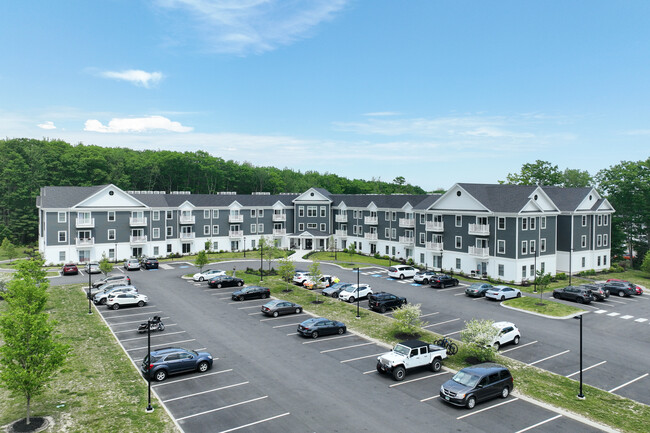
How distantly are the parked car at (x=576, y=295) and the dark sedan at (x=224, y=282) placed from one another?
114 feet

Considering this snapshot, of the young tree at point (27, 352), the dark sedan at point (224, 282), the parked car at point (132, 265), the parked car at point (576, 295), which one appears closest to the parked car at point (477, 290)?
the parked car at point (576, 295)

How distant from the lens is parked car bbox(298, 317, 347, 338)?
32875 millimetres

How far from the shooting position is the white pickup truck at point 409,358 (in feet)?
84.3

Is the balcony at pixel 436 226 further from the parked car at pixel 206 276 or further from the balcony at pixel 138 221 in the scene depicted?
the balcony at pixel 138 221

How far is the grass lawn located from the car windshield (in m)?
13.9

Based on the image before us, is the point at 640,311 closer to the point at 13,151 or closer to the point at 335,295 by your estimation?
the point at 335,295

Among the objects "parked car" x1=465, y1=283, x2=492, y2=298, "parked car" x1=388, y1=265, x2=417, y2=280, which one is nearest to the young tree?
"parked car" x1=465, y1=283, x2=492, y2=298

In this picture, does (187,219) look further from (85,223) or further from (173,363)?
(173,363)

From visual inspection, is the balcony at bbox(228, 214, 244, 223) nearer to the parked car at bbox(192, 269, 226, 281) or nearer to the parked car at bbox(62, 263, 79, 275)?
the parked car at bbox(192, 269, 226, 281)

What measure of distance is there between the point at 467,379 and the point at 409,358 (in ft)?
13.1

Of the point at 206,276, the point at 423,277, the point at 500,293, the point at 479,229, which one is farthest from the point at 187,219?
Result: the point at 500,293

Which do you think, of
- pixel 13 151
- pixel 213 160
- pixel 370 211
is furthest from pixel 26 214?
pixel 370 211

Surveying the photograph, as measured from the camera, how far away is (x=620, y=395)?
24391 millimetres

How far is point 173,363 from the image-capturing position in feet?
83.4
